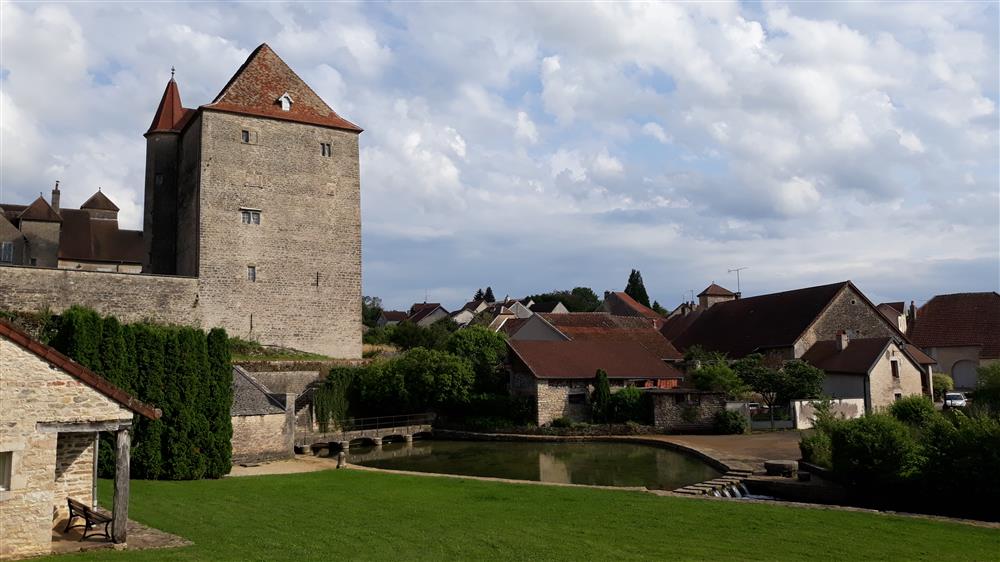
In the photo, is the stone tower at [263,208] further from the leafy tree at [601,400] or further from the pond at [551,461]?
the leafy tree at [601,400]

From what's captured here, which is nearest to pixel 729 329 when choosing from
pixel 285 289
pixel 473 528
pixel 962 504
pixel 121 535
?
pixel 285 289

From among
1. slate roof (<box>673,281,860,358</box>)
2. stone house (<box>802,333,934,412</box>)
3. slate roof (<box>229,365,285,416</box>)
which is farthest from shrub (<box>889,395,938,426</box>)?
slate roof (<box>229,365,285,416</box>)

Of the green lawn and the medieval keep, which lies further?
the medieval keep

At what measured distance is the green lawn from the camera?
11.4 metres

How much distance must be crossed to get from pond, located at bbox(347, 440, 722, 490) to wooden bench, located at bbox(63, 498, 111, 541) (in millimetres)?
13931

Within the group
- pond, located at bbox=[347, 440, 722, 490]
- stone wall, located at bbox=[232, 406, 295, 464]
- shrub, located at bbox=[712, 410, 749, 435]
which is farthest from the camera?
shrub, located at bbox=[712, 410, 749, 435]

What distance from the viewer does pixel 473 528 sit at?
13.2 m

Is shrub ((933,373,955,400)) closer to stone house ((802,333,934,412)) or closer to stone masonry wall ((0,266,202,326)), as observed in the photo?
stone house ((802,333,934,412))

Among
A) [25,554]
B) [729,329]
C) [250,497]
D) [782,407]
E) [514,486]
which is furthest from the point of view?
[729,329]

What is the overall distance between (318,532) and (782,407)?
92.5 ft

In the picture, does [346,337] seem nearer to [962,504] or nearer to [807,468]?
[807,468]

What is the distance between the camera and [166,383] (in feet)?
67.4

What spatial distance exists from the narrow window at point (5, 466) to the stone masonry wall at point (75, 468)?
1.98 metres

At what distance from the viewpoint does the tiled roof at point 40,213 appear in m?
41.8
